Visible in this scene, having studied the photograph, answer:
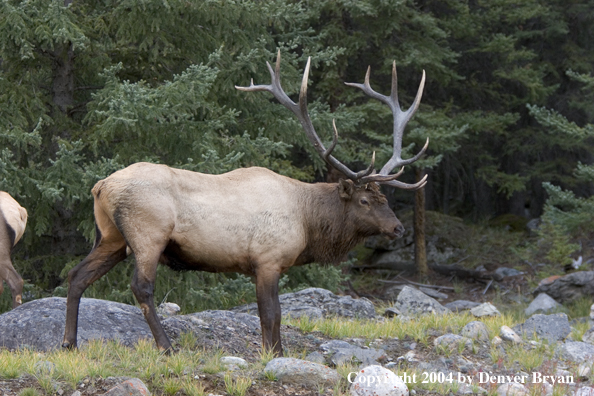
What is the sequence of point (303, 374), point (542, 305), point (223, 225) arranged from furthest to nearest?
point (542, 305) → point (223, 225) → point (303, 374)

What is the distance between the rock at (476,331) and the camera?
764cm

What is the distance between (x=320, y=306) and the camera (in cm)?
941

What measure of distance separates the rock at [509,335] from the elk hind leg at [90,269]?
3.93m

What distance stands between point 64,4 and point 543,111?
9.36 metres

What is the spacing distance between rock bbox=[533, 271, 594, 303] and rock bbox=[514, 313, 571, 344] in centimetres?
538

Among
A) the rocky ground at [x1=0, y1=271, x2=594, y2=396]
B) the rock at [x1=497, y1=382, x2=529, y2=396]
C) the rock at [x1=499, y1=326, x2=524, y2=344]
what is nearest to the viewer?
the rocky ground at [x1=0, y1=271, x2=594, y2=396]

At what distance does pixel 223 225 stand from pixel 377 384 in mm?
1919

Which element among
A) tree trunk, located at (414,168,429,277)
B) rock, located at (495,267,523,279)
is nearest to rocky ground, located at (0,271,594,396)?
A: tree trunk, located at (414,168,429,277)

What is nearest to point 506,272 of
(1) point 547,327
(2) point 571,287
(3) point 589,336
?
(2) point 571,287

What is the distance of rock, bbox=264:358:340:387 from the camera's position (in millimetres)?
5273

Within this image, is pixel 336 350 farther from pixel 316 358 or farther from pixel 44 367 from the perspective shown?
pixel 44 367

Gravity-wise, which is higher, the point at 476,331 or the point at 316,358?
the point at 316,358

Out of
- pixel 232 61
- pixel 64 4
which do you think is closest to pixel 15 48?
pixel 64 4

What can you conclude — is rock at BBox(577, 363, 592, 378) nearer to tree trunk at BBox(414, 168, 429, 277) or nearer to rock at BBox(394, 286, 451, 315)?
rock at BBox(394, 286, 451, 315)
